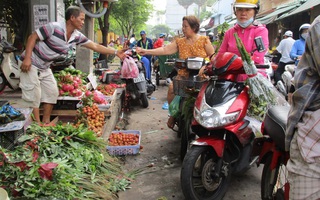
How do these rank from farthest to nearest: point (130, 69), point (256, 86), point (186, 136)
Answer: point (130, 69), point (186, 136), point (256, 86)

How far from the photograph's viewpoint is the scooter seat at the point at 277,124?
2566 millimetres

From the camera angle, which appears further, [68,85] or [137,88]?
[137,88]

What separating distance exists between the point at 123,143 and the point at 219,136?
1.99 m

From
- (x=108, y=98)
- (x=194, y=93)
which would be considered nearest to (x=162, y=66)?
(x=108, y=98)

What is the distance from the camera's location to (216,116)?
313 cm

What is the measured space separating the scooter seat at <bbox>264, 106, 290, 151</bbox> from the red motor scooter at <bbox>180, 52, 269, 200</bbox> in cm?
44

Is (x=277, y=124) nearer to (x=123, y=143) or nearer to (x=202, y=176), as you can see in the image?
(x=202, y=176)

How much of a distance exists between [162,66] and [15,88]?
5589 mm

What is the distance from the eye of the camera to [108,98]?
241 inches

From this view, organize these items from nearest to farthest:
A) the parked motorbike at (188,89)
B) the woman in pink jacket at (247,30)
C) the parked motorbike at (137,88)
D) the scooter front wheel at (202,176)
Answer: the scooter front wheel at (202,176), the woman in pink jacket at (247,30), the parked motorbike at (188,89), the parked motorbike at (137,88)

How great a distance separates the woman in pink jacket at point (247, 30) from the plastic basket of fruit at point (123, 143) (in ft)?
6.36

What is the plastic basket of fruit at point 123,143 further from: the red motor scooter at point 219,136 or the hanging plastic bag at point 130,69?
the hanging plastic bag at point 130,69

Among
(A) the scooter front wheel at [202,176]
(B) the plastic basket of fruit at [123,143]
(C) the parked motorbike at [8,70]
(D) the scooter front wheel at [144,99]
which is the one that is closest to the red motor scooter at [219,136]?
(A) the scooter front wheel at [202,176]

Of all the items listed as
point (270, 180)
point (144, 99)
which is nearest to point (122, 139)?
point (270, 180)
